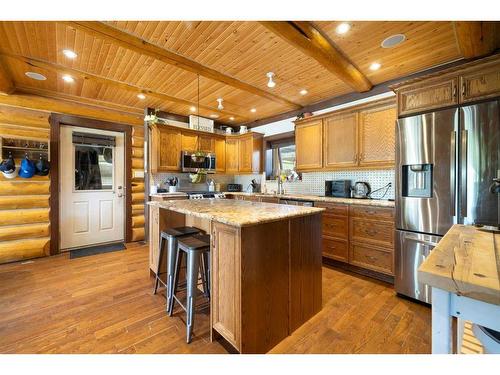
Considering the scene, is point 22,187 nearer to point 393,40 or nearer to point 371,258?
point 371,258

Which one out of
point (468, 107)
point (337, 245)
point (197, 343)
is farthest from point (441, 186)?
point (197, 343)

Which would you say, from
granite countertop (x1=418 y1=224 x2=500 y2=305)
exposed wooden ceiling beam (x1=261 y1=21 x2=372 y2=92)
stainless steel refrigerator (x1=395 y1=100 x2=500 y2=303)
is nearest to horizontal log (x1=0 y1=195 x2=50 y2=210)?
exposed wooden ceiling beam (x1=261 y1=21 x2=372 y2=92)

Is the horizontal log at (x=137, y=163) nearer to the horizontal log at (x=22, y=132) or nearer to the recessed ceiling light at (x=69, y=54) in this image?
the horizontal log at (x=22, y=132)

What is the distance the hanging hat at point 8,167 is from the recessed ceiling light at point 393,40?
502 centimetres

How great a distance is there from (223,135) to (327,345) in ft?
15.1

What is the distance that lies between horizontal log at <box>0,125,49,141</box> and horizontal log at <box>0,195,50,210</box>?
921 millimetres

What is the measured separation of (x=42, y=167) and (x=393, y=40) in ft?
16.2

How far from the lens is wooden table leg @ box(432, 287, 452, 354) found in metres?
0.71

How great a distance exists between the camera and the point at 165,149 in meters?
4.39

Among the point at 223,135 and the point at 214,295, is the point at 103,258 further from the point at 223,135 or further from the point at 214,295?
the point at 223,135

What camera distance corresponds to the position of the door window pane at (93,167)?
3973mm

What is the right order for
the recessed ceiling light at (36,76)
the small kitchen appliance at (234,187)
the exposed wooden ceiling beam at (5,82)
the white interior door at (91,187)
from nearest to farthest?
1. the exposed wooden ceiling beam at (5,82)
2. the recessed ceiling light at (36,76)
3. the white interior door at (91,187)
4. the small kitchen appliance at (234,187)

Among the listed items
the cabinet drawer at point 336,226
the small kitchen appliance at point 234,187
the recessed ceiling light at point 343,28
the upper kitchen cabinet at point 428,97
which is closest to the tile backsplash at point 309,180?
the small kitchen appliance at point 234,187

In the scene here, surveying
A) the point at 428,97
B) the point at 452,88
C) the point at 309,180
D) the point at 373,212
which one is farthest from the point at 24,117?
the point at 452,88
